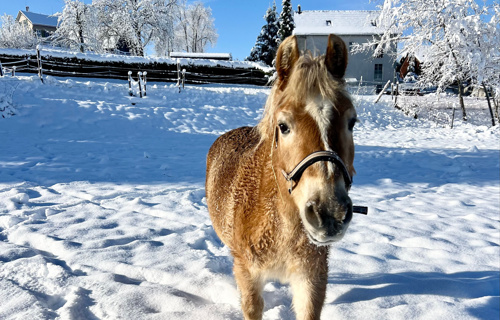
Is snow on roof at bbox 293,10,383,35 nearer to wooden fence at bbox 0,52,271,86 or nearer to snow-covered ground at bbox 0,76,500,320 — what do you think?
wooden fence at bbox 0,52,271,86

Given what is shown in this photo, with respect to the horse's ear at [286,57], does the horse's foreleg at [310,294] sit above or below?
below

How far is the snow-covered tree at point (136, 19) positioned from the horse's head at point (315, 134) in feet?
125

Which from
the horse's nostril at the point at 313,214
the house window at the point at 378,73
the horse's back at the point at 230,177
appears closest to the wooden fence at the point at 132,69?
the horse's back at the point at 230,177

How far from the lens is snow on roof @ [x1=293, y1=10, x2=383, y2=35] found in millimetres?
35250

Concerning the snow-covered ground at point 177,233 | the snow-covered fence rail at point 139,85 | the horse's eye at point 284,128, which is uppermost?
the snow-covered fence rail at point 139,85

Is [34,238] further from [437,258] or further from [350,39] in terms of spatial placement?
[350,39]

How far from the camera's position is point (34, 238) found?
11.3 ft

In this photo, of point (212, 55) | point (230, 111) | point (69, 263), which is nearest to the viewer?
point (69, 263)

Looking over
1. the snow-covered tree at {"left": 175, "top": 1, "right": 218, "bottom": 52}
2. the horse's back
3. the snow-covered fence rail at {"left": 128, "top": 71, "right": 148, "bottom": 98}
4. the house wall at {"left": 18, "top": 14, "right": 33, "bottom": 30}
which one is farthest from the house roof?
the horse's back

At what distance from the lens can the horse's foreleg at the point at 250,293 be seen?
2010mm

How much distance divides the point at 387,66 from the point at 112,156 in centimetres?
3684

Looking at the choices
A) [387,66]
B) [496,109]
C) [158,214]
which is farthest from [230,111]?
[387,66]

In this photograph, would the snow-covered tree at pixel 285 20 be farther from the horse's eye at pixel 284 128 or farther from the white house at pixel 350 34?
the horse's eye at pixel 284 128

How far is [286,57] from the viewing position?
5.46ft
